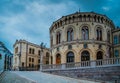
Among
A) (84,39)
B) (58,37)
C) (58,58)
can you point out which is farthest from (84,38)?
(58,58)

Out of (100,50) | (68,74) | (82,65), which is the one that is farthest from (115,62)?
(100,50)

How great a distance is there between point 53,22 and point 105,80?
1934 cm

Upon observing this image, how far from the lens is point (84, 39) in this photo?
30.6m

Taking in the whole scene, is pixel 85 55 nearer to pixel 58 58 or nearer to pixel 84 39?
pixel 84 39

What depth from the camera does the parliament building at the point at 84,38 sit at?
30156mm

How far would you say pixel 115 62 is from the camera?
65.0ft

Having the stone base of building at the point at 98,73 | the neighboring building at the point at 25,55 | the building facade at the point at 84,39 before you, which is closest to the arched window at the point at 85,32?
the building facade at the point at 84,39

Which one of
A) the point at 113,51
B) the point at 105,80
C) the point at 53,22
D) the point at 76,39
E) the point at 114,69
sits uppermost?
the point at 53,22

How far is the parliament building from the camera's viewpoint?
3016 cm

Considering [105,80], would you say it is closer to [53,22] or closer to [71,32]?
[71,32]

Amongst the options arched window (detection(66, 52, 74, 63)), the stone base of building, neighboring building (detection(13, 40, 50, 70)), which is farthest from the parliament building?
neighboring building (detection(13, 40, 50, 70))

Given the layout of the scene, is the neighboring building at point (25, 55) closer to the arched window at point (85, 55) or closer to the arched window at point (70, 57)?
the arched window at point (70, 57)

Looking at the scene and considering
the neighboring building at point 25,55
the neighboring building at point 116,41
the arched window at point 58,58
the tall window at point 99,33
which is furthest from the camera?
the neighboring building at point 25,55

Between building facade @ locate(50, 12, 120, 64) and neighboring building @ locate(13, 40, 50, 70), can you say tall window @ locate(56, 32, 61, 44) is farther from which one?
neighboring building @ locate(13, 40, 50, 70)
